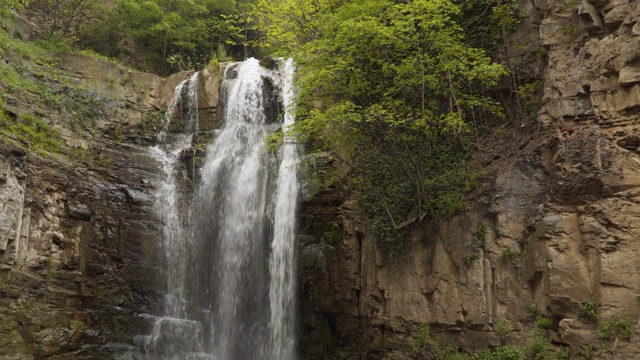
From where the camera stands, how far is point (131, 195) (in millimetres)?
Result: 15172

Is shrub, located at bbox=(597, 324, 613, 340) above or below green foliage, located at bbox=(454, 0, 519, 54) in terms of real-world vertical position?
below

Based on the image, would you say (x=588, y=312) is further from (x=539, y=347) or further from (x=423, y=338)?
(x=423, y=338)

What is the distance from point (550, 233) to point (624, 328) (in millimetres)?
1959

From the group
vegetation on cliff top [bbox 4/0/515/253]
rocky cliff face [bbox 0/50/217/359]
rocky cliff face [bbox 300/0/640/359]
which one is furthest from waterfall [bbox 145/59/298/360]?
rocky cliff face [bbox 300/0/640/359]

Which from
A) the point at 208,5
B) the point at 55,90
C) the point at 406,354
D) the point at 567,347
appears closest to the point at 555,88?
the point at 567,347

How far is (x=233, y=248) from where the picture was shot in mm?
14766

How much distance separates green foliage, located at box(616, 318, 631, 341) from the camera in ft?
25.1

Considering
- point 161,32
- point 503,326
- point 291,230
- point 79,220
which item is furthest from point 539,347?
point 161,32

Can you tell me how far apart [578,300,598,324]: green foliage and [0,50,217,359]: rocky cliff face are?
10674 mm

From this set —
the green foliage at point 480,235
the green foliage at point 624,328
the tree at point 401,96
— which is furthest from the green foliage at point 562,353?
the tree at point 401,96

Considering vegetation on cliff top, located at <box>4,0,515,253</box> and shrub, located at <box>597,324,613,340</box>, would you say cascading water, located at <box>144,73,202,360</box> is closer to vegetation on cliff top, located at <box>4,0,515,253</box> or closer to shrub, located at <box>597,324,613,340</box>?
vegetation on cliff top, located at <box>4,0,515,253</box>

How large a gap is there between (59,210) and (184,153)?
15.6 feet

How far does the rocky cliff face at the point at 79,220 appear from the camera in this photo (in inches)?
460

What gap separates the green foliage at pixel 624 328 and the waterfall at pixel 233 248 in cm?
772
